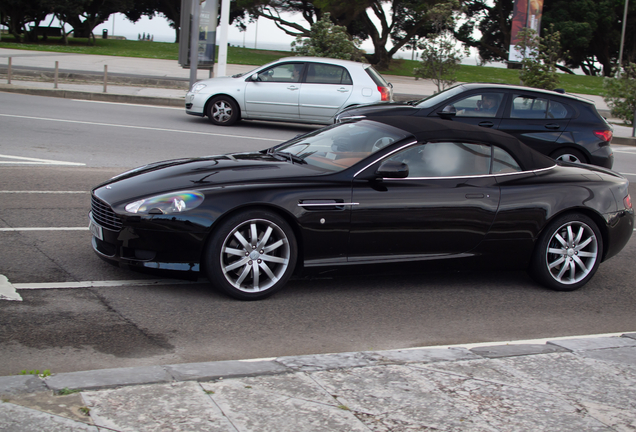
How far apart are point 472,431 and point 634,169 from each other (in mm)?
13370

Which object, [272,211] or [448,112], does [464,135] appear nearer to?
[272,211]

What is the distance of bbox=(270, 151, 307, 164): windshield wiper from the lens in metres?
5.97

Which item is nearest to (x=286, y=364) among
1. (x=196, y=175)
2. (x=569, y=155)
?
(x=196, y=175)

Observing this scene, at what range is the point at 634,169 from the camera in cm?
1504

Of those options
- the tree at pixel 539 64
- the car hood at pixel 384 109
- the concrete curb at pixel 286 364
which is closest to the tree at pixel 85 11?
the tree at pixel 539 64

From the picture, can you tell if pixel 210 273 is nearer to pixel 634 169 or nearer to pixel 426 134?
pixel 426 134

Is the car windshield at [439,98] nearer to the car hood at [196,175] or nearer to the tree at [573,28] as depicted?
the car hood at [196,175]

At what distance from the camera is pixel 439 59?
24297mm

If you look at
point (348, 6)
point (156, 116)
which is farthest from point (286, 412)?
point (348, 6)

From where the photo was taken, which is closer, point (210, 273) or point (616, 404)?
point (616, 404)

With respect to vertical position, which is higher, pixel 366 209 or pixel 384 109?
pixel 384 109

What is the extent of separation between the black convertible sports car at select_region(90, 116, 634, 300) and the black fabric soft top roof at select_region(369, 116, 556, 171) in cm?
1

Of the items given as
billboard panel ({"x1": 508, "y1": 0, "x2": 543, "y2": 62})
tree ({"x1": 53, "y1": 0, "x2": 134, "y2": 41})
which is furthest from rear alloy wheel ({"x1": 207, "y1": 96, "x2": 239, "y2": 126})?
tree ({"x1": 53, "y1": 0, "x2": 134, "y2": 41})

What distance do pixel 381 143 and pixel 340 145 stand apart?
411 mm
